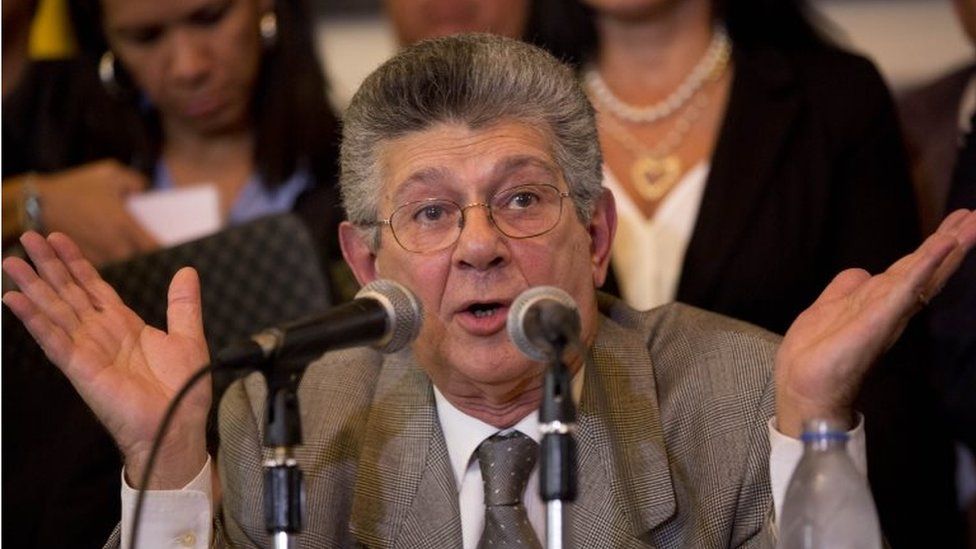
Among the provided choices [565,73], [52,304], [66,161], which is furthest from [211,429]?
[66,161]

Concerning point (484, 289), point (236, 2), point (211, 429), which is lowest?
point (211, 429)

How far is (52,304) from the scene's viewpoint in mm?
2801

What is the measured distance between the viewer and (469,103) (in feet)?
9.51

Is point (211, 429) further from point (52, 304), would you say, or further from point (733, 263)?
point (733, 263)

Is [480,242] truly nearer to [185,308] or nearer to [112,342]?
[185,308]

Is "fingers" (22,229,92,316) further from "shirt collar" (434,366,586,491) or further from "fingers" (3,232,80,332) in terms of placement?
"shirt collar" (434,366,586,491)

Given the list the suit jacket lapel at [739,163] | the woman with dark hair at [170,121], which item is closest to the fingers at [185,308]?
the woman with dark hair at [170,121]

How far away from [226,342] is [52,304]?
0.97m

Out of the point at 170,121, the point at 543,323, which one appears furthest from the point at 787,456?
the point at 170,121

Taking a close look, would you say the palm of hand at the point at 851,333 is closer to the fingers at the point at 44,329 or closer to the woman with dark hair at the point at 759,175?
the woman with dark hair at the point at 759,175

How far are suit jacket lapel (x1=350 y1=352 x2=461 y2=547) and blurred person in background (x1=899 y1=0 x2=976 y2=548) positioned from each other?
4.18 feet

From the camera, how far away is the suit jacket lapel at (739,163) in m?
3.74

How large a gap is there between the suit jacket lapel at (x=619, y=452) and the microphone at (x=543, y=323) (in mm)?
538

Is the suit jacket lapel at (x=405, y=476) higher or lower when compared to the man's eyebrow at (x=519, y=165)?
lower
